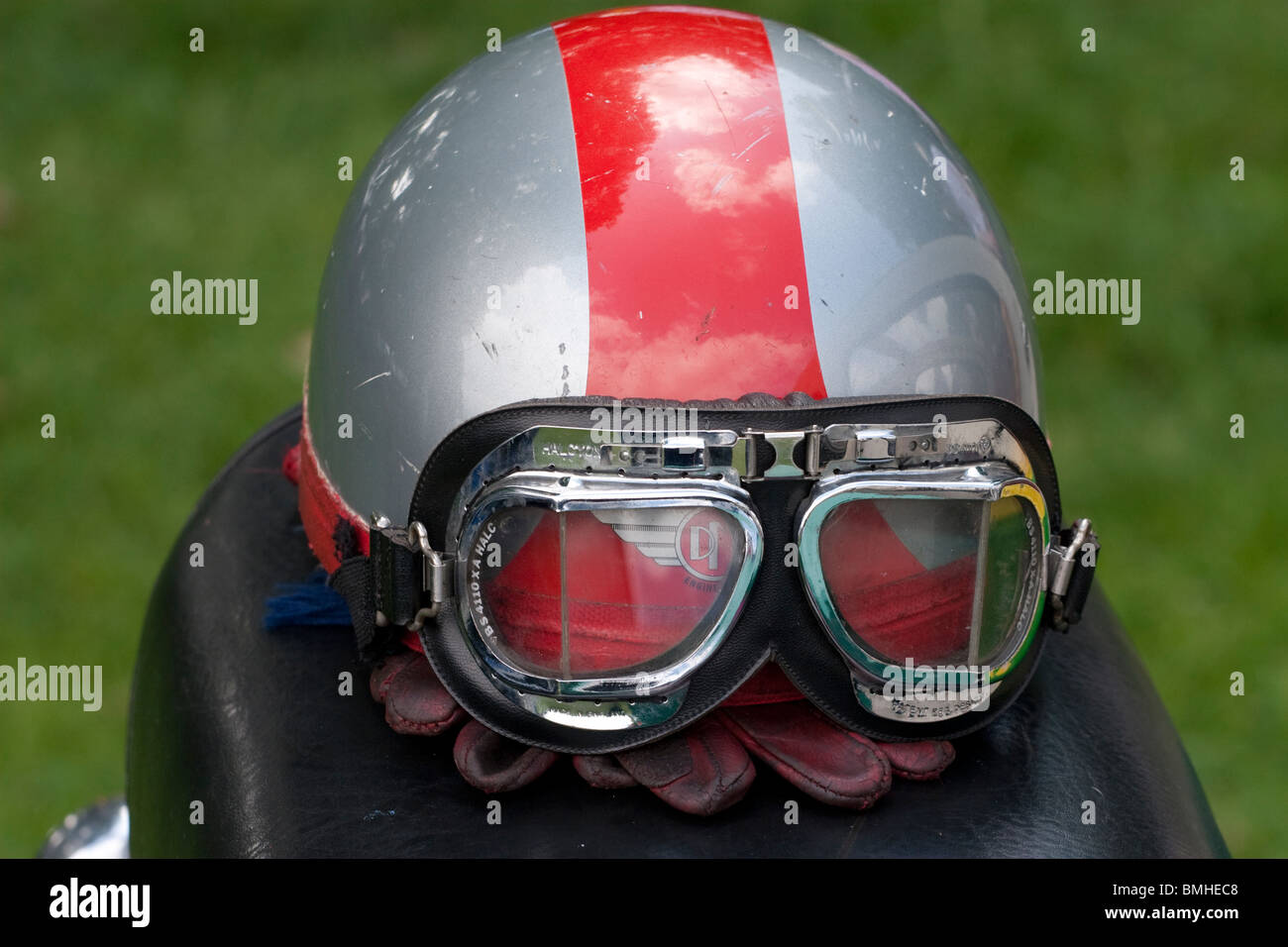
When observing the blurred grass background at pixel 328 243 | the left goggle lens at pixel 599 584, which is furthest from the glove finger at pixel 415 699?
the blurred grass background at pixel 328 243

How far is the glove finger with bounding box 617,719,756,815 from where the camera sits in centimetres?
129

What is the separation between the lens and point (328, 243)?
142 inches

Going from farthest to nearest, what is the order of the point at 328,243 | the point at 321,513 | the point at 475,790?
the point at 328,243
the point at 321,513
the point at 475,790

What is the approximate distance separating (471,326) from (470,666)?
0.95ft

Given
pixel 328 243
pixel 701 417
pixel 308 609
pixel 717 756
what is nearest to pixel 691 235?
pixel 701 417

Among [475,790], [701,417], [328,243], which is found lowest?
[475,790]

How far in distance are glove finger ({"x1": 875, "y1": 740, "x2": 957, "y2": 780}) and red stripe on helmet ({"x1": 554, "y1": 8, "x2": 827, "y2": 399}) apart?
32 centimetres

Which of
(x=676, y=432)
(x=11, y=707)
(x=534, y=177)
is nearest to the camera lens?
(x=676, y=432)

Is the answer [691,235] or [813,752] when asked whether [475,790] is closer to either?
[813,752]

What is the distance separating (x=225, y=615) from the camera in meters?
1.61

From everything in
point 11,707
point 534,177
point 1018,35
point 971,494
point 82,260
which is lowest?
point 11,707

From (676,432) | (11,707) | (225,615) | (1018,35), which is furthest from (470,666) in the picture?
(1018,35)

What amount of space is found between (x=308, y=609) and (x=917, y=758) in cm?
62

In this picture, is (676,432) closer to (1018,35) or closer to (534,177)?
(534,177)
